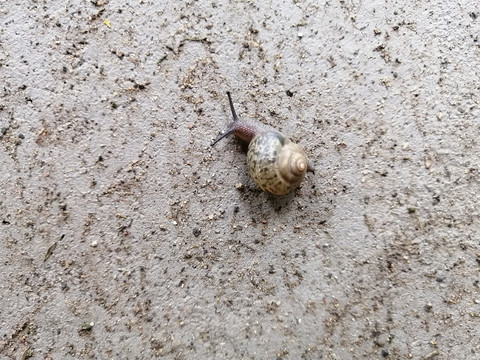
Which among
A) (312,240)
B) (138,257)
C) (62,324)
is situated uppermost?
(312,240)

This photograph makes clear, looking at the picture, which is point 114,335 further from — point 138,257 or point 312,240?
point 312,240

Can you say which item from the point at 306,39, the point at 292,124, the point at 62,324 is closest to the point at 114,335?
the point at 62,324

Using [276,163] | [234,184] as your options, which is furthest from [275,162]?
[234,184]
